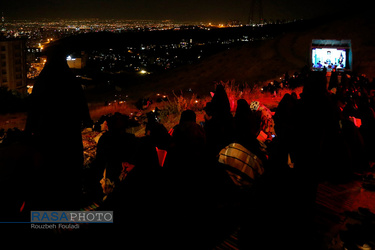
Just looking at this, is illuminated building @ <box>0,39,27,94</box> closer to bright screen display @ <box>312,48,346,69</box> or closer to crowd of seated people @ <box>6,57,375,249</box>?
bright screen display @ <box>312,48,346,69</box>

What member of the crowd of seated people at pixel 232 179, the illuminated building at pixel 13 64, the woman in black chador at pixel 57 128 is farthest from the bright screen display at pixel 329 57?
the illuminated building at pixel 13 64

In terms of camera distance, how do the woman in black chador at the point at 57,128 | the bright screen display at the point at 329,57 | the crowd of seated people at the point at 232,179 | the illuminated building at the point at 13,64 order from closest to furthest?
1. the crowd of seated people at the point at 232,179
2. the woman in black chador at the point at 57,128
3. the bright screen display at the point at 329,57
4. the illuminated building at the point at 13,64

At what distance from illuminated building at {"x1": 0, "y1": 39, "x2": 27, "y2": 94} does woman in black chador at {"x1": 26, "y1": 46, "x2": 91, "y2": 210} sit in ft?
180

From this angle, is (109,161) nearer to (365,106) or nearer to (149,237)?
(149,237)

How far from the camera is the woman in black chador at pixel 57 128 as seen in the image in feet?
11.5

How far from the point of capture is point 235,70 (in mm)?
29031

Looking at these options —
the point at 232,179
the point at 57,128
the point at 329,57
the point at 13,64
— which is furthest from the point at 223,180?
the point at 13,64

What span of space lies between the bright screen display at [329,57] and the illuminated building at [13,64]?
4950 cm

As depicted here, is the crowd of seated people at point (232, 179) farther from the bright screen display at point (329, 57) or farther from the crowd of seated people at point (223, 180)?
the bright screen display at point (329, 57)

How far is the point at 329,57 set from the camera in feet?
51.1

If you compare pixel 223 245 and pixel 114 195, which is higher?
pixel 114 195

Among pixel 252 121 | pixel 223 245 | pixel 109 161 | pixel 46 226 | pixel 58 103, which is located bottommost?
pixel 223 245

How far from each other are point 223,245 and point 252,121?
2165mm

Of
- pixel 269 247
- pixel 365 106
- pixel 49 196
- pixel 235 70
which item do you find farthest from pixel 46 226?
pixel 235 70
